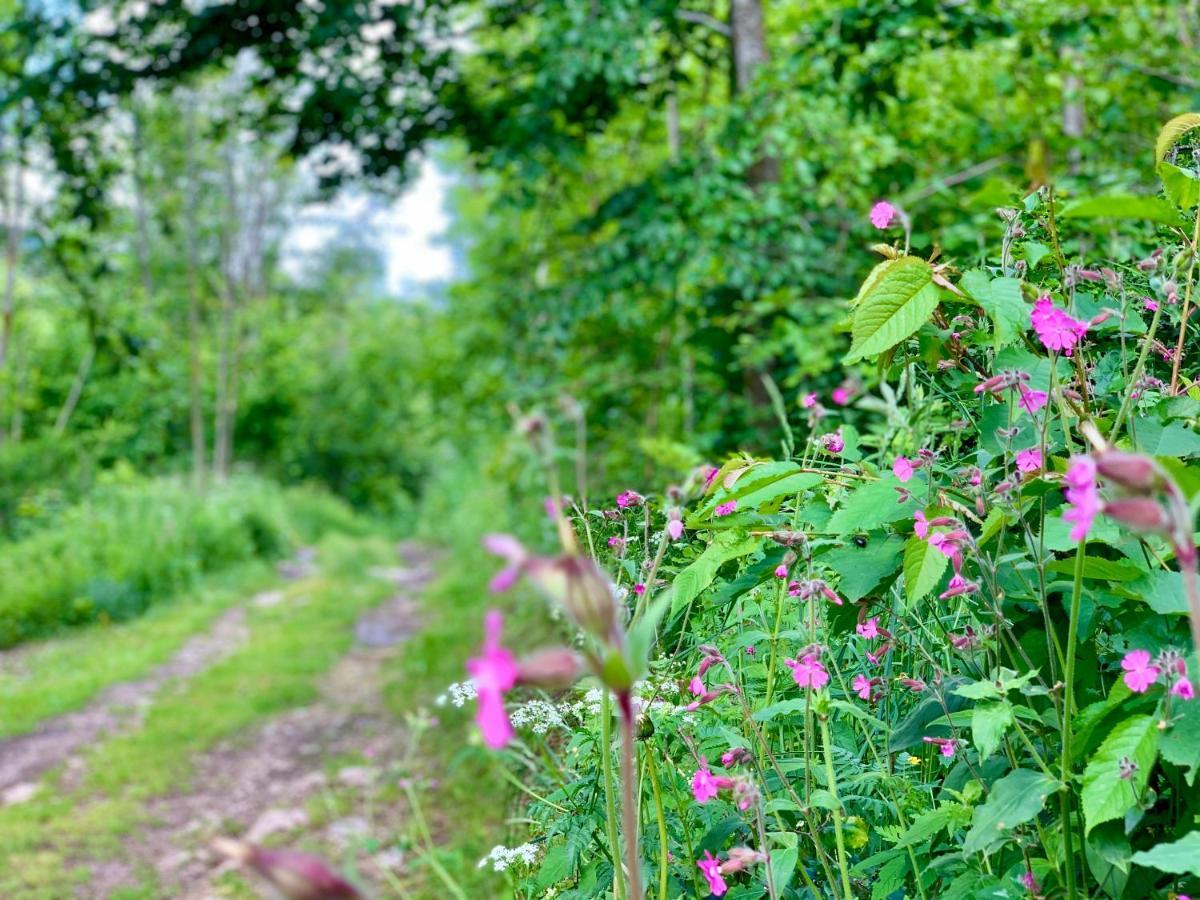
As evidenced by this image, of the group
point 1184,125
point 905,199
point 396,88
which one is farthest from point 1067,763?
point 396,88

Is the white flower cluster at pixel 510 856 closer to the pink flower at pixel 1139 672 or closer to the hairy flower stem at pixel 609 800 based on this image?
the hairy flower stem at pixel 609 800

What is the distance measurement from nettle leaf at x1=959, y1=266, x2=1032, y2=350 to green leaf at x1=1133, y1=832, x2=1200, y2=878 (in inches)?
23.1

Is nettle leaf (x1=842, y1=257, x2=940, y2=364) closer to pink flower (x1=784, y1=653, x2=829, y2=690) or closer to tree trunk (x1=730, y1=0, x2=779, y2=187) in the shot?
pink flower (x1=784, y1=653, x2=829, y2=690)

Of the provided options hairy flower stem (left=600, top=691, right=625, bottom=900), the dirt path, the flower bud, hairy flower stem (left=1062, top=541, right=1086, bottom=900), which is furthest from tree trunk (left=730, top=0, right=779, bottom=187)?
the flower bud

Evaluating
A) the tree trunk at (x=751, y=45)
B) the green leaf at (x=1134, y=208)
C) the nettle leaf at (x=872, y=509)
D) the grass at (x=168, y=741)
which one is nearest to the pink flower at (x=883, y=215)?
the green leaf at (x=1134, y=208)

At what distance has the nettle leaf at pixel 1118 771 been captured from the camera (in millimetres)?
947

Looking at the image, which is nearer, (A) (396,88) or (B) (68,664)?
(A) (396,88)

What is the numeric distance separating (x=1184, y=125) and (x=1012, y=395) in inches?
16.1

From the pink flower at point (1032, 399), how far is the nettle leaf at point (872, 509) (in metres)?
0.18

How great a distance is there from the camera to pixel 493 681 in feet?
2.04

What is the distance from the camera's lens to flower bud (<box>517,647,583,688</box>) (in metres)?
0.63

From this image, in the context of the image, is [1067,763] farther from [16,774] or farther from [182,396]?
[182,396]

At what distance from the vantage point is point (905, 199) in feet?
14.5

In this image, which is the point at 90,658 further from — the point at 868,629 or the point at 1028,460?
the point at 1028,460
